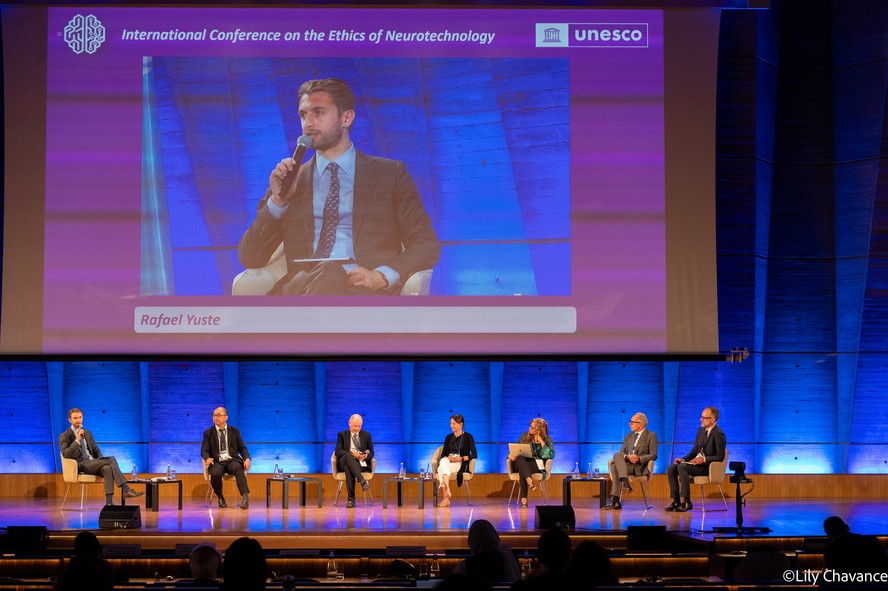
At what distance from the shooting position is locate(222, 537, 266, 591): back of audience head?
3.04 meters

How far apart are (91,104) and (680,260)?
5.73 metres

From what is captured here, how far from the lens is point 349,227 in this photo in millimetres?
9125

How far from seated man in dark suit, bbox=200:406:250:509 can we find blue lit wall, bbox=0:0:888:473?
1306 millimetres

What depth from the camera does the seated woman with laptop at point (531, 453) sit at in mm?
9695

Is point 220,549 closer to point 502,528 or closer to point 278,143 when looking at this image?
point 502,528

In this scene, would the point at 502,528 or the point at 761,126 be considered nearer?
the point at 502,528

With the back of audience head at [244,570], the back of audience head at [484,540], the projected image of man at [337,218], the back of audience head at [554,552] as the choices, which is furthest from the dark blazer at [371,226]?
the back of audience head at [244,570]

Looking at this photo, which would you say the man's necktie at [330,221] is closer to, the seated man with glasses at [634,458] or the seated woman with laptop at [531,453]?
the seated woman with laptop at [531,453]

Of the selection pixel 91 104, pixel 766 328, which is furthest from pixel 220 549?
pixel 766 328

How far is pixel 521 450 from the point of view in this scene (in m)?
9.78

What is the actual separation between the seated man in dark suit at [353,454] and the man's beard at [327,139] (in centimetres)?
271

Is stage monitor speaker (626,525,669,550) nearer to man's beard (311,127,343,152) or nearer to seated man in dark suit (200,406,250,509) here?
seated man in dark suit (200,406,250,509)

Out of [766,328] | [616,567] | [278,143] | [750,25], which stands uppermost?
[750,25]

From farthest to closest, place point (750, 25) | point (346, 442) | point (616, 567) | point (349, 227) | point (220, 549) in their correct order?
point (750, 25)
point (346, 442)
point (349, 227)
point (220, 549)
point (616, 567)
